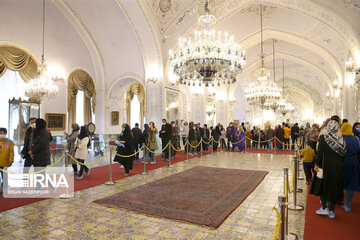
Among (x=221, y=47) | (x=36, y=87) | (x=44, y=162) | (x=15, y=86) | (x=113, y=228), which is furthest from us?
(x=15, y=86)

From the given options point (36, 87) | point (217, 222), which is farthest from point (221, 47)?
point (36, 87)

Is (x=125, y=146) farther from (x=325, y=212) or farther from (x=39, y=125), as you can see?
(x=325, y=212)

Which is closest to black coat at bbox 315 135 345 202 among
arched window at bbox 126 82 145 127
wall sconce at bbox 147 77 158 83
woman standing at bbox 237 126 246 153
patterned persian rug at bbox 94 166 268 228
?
patterned persian rug at bbox 94 166 268 228

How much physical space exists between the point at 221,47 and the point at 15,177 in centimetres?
595

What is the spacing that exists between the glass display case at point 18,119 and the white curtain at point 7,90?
17cm

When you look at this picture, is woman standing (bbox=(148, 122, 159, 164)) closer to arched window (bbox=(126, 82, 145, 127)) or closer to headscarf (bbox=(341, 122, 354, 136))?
headscarf (bbox=(341, 122, 354, 136))

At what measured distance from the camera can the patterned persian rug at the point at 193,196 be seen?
3646mm

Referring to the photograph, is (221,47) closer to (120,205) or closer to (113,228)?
(120,205)

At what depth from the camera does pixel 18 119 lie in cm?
939

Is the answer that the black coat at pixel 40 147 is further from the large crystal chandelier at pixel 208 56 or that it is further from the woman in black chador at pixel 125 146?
the large crystal chandelier at pixel 208 56

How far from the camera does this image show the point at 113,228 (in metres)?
3.18

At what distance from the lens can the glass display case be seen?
9.30 metres

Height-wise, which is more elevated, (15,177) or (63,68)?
(63,68)

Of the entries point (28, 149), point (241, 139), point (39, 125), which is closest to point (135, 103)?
point (241, 139)
